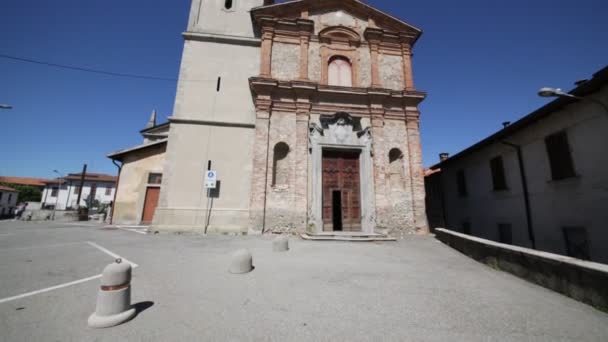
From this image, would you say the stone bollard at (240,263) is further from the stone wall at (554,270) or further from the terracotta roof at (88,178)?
the terracotta roof at (88,178)

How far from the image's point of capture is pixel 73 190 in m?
44.8

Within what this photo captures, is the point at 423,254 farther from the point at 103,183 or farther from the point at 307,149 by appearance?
the point at 103,183

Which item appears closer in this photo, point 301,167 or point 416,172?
point 301,167

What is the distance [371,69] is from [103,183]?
57.4 m

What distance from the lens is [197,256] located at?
616 centimetres

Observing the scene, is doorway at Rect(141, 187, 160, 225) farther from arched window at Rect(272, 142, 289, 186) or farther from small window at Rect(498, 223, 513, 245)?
small window at Rect(498, 223, 513, 245)

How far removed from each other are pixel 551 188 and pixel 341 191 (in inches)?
331

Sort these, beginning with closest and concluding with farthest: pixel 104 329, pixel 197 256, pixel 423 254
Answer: pixel 104 329 → pixel 197 256 → pixel 423 254

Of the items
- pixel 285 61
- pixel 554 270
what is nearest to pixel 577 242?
pixel 554 270

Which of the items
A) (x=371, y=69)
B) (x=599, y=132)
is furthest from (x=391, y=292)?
(x=371, y=69)

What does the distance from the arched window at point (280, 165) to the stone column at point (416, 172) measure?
21.4ft

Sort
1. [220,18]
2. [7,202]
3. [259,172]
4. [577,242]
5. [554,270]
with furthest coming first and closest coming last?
1. [7,202]
2. [220,18]
3. [259,172]
4. [577,242]
5. [554,270]

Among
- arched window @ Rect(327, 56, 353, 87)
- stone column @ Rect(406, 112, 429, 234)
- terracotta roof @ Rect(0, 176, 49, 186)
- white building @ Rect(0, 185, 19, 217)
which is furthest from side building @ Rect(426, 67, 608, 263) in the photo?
terracotta roof @ Rect(0, 176, 49, 186)

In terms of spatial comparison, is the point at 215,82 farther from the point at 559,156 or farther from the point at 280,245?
the point at 559,156
